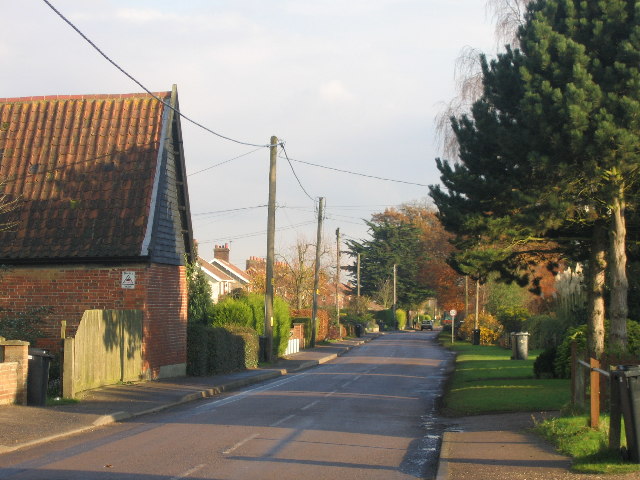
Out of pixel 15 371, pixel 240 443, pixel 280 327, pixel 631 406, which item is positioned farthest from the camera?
pixel 280 327

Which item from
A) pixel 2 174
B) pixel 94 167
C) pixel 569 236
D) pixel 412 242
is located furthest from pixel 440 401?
pixel 412 242

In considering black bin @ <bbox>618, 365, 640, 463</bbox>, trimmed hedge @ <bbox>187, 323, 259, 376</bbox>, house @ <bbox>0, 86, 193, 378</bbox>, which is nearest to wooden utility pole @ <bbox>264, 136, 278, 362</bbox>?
trimmed hedge @ <bbox>187, 323, 259, 376</bbox>

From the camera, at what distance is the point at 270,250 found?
34906mm

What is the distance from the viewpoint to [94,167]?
24078mm

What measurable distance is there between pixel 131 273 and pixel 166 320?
2.70 metres

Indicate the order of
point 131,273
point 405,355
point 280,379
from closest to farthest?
point 131,273
point 280,379
point 405,355

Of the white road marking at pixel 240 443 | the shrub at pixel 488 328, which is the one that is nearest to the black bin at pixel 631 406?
the white road marking at pixel 240 443

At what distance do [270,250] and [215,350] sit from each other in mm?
8210

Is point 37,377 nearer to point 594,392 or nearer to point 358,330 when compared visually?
point 594,392

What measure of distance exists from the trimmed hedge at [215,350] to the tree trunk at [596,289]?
1328 cm

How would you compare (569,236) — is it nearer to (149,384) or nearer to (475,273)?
(475,273)

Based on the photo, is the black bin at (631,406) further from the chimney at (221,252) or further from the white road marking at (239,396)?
the chimney at (221,252)

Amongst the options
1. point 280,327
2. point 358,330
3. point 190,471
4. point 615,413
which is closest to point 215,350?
point 280,327

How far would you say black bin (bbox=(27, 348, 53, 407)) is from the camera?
16234 mm
